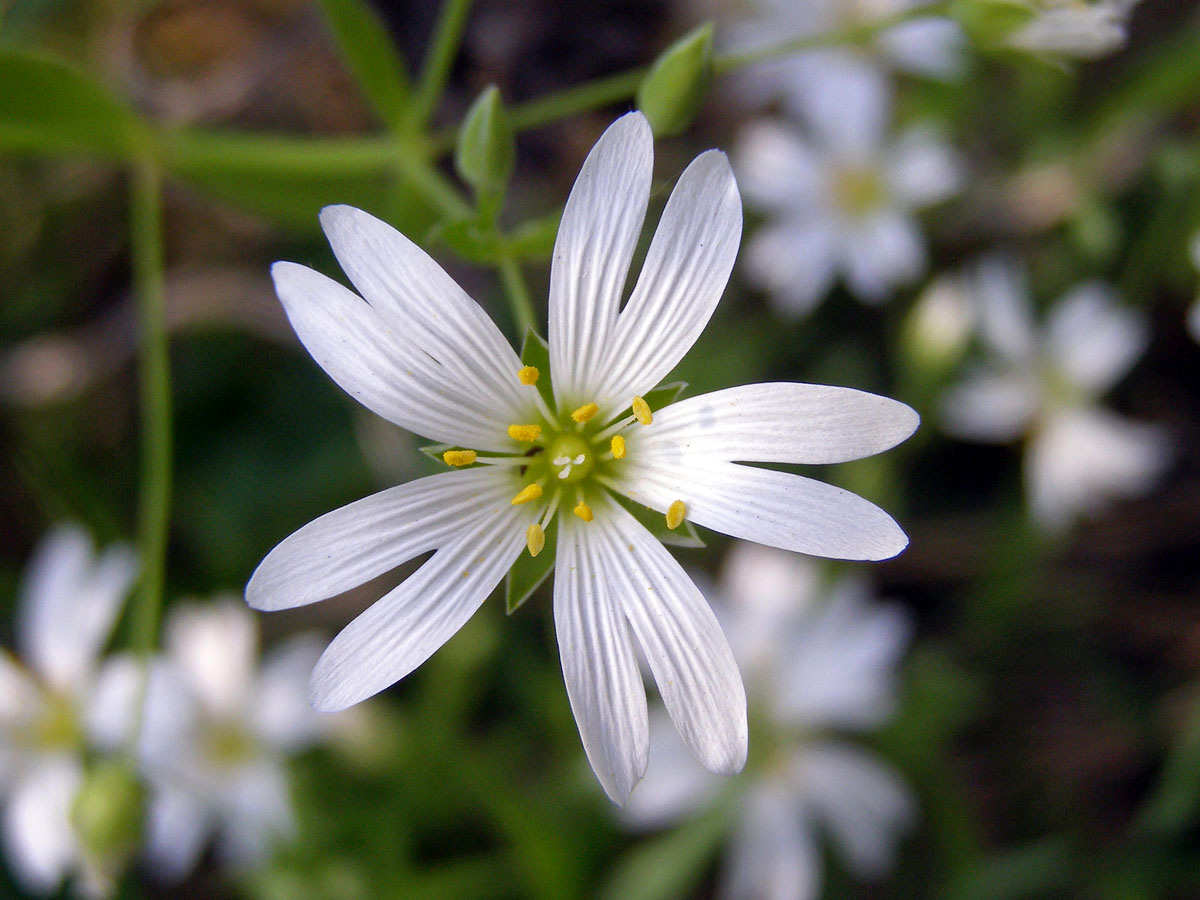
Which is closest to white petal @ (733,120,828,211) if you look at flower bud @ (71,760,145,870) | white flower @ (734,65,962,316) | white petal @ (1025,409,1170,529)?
white flower @ (734,65,962,316)

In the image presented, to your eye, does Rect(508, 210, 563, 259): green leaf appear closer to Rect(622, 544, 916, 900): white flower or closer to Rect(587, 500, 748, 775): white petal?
Rect(587, 500, 748, 775): white petal

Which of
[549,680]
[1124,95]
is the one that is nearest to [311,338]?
[549,680]

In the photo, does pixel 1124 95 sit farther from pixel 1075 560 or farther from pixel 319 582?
pixel 319 582

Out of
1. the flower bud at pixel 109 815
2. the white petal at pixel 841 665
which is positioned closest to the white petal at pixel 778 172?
the white petal at pixel 841 665

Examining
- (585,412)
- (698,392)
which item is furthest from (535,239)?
(698,392)

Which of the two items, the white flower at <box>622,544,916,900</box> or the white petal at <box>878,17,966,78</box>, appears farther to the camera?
the white petal at <box>878,17,966,78</box>

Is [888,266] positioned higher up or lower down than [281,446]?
lower down
